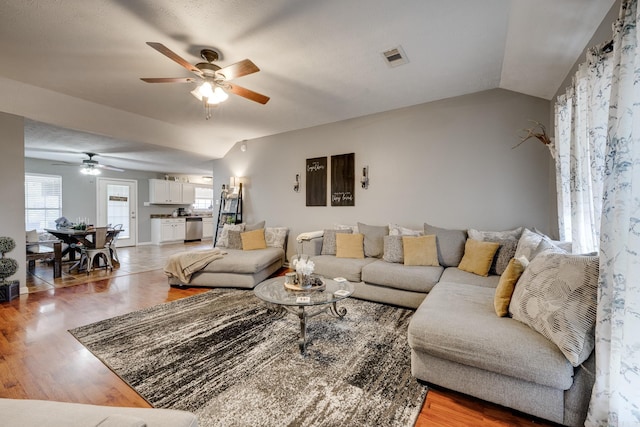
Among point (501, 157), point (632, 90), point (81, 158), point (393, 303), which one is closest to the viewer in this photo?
point (632, 90)

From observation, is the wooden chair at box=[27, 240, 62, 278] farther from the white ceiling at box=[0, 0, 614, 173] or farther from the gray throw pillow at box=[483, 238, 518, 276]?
the gray throw pillow at box=[483, 238, 518, 276]

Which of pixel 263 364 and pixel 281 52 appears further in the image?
pixel 281 52

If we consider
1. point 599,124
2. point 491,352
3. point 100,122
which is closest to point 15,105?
point 100,122

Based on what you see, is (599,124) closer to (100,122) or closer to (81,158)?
(100,122)

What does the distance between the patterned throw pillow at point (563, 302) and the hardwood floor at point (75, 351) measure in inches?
22.0

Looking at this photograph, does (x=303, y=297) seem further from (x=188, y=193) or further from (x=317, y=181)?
(x=188, y=193)

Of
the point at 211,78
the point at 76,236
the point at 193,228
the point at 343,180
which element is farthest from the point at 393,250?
the point at 193,228

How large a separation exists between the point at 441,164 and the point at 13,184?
5.81 meters

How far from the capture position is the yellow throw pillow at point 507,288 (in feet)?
6.04

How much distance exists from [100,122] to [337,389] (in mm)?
4853

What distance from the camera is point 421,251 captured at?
340 centimetres

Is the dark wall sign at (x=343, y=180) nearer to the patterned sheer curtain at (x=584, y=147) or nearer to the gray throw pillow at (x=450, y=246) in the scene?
the gray throw pillow at (x=450, y=246)

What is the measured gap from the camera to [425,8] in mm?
2057

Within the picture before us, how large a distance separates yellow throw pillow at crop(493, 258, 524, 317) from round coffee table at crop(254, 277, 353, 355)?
115cm
